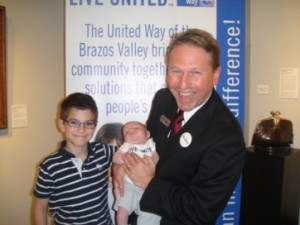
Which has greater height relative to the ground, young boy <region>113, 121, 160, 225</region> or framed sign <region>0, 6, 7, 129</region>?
framed sign <region>0, 6, 7, 129</region>

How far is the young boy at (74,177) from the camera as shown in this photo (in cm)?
162

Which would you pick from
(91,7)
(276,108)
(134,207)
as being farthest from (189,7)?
(276,108)

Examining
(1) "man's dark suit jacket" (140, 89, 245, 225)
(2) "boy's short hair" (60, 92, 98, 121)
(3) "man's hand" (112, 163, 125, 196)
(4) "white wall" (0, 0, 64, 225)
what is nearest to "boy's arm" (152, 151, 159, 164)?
(1) "man's dark suit jacket" (140, 89, 245, 225)

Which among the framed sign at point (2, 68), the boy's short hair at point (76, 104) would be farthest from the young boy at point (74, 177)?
the framed sign at point (2, 68)

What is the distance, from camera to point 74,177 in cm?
166

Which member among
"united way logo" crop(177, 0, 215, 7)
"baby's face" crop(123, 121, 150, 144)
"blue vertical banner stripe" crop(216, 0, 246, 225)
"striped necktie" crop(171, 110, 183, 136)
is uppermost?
"united way logo" crop(177, 0, 215, 7)

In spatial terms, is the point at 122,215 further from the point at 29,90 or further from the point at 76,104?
the point at 29,90

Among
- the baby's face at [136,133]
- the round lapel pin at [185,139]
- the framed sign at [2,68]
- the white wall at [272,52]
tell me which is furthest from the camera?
the white wall at [272,52]

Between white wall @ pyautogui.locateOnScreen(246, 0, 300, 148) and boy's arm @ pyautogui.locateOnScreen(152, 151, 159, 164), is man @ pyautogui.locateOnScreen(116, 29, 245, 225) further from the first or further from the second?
white wall @ pyautogui.locateOnScreen(246, 0, 300, 148)

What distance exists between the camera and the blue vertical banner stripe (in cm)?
248

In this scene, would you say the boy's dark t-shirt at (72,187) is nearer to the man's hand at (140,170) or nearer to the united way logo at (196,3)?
the man's hand at (140,170)

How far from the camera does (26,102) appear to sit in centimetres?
315

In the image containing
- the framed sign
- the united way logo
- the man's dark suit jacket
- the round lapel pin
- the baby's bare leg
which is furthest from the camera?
the framed sign

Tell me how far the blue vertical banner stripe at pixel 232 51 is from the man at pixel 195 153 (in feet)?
3.25
